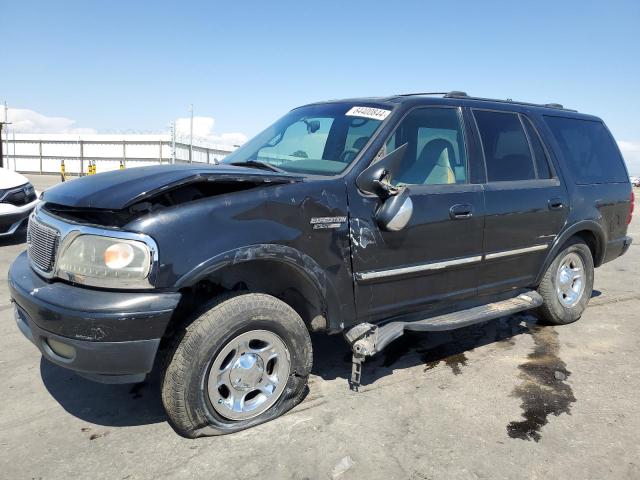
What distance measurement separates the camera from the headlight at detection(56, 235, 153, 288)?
2.40 meters

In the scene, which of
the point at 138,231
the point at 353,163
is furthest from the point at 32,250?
the point at 353,163

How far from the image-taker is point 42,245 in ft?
9.04

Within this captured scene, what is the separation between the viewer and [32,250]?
9.57 feet

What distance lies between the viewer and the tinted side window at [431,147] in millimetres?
3496

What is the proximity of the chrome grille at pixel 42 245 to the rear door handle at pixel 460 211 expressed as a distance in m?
2.50

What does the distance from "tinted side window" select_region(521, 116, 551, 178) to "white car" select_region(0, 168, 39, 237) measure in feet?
23.1

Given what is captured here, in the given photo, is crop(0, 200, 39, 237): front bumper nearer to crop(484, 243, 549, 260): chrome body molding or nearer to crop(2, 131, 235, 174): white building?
crop(484, 243, 549, 260): chrome body molding

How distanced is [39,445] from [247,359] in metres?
1.20

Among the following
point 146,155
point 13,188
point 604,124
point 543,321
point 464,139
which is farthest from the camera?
point 146,155

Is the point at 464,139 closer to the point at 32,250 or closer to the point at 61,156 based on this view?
the point at 32,250

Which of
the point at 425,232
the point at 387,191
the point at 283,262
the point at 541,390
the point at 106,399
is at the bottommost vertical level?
the point at 106,399

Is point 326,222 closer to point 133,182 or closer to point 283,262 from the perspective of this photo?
point 283,262

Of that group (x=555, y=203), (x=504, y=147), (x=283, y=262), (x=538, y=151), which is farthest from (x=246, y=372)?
(x=538, y=151)

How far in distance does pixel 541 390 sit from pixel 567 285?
1814 millimetres
